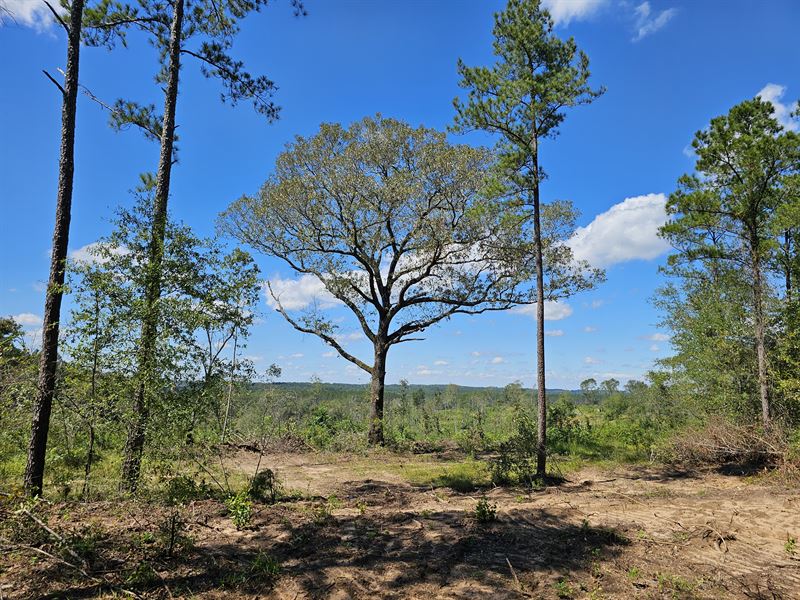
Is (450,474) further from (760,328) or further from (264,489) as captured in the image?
(760,328)

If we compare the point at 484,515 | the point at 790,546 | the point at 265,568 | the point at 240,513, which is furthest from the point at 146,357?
the point at 790,546

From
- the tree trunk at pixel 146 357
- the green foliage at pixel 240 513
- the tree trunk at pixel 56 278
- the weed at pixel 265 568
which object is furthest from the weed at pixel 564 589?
the tree trunk at pixel 56 278

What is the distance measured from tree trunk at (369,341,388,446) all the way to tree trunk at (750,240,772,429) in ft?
36.1

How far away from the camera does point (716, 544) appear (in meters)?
6.18

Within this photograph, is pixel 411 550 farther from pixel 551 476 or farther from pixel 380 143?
pixel 380 143

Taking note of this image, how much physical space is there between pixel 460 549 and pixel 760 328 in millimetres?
10591

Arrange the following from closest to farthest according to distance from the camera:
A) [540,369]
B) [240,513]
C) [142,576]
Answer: [142,576] < [240,513] < [540,369]

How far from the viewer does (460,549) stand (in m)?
6.07

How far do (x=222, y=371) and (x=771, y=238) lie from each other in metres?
13.8

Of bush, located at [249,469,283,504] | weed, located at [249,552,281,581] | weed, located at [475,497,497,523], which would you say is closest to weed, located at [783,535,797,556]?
weed, located at [475,497,497,523]

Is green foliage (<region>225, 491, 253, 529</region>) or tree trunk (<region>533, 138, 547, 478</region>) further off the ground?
tree trunk (<region>533, 138, 547, 478</region>)

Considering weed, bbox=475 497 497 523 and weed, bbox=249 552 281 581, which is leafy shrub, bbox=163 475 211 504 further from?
weed, bbox=475 497 497 523

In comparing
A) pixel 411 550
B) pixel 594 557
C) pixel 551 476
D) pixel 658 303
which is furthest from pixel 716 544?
pixel 658 303

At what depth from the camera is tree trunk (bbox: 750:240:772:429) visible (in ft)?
37.4
